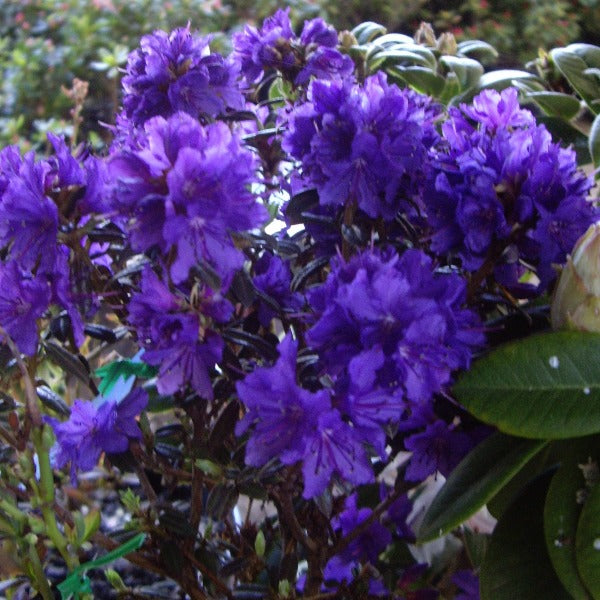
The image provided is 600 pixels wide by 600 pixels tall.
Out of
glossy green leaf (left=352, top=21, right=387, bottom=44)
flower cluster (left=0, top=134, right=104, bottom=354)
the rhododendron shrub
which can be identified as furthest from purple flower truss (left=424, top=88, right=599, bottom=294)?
glossy green leaf (left=352, top=21, right=387, bottom=44)

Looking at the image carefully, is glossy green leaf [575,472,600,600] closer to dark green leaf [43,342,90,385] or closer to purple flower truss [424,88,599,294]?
purple flower truss [424,88,599,294]

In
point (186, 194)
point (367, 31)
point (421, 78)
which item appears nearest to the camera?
point (186, 194)

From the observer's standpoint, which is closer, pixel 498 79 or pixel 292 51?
pixel 292 51

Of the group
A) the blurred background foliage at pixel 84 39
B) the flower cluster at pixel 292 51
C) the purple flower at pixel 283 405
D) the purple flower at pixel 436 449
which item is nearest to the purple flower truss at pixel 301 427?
the purple flower at pixel 283 405

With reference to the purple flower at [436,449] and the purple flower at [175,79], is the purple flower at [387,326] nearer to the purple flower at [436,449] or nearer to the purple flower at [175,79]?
the purple flower at [436,449]

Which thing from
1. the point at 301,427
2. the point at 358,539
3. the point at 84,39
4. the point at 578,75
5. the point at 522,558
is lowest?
the point at 84,39

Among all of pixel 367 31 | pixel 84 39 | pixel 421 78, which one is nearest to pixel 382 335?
pixel 421 78

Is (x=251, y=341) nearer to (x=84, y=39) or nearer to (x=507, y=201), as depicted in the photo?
(x=507, y=201)

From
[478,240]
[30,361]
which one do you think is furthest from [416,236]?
[30,361]
